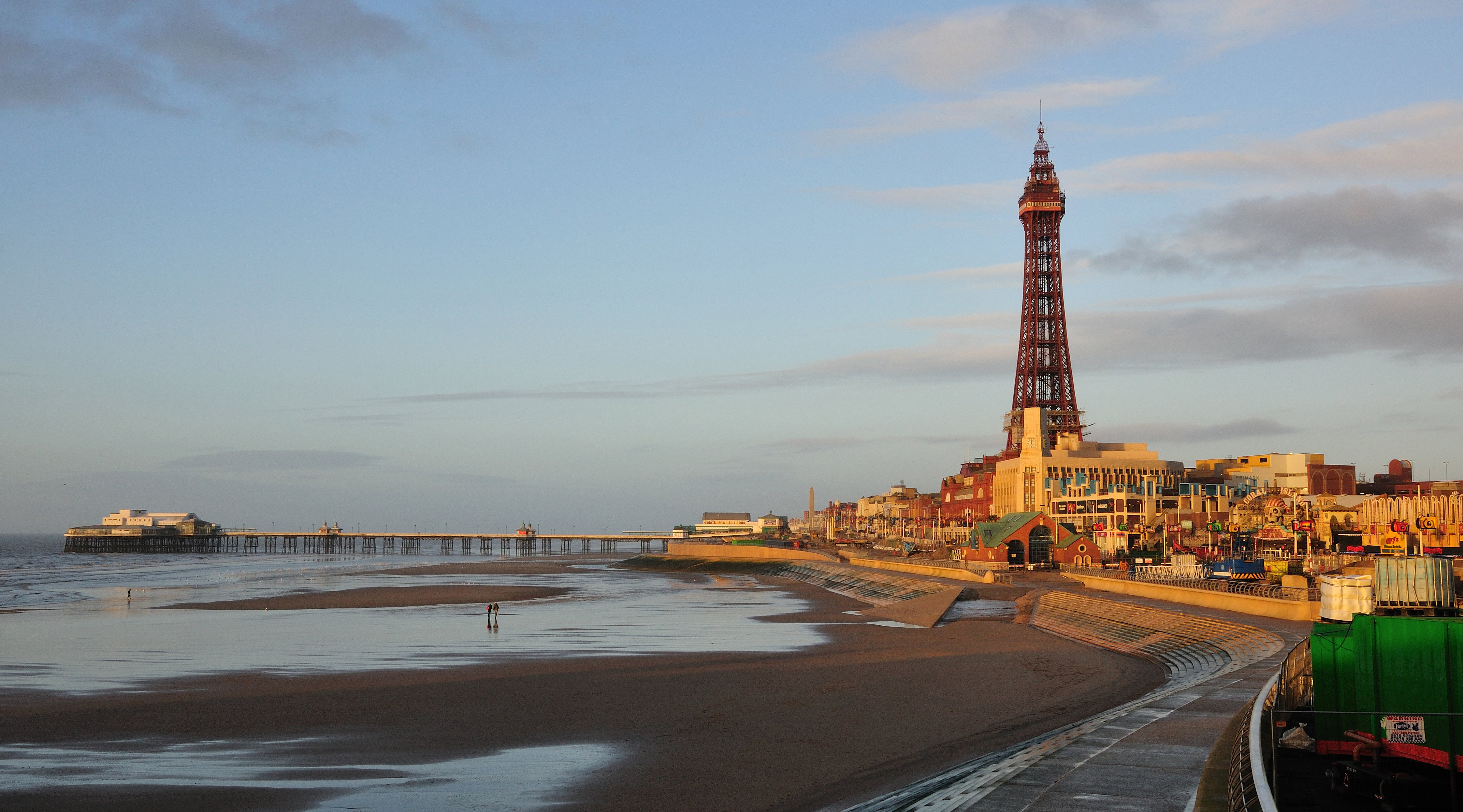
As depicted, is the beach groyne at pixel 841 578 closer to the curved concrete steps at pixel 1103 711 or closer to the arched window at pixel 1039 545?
the curved concrete steps at pixel 1103 711

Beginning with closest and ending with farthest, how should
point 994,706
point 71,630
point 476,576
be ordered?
1. point 994,706
2. point 71,630
3. point 476,576

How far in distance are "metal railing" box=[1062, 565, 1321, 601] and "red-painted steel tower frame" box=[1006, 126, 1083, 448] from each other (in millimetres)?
79714

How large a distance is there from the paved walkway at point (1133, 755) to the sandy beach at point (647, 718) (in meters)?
1.41

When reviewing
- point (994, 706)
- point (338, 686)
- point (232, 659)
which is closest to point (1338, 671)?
point (994, 706)

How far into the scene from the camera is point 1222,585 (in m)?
41.5

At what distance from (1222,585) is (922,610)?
44.3ft

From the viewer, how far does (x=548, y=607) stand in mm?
59344

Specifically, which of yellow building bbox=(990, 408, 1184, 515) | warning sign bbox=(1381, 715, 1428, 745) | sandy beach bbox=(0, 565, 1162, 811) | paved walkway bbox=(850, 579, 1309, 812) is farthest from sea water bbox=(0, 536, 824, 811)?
yellow building bbox=(990, 408, 1184, 515)

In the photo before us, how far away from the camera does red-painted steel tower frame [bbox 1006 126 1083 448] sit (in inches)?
5507

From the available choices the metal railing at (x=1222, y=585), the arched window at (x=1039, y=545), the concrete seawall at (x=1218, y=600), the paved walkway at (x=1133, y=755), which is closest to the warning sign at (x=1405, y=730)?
the paved walkway at (x=1133, y=755)

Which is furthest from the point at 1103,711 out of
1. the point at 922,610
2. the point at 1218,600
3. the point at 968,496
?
the point at 968,496

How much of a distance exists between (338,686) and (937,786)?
18621 millimetres

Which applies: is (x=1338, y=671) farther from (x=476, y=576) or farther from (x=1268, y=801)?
(x=476, y=576)

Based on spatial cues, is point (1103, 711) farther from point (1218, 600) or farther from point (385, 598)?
point (385, 598)
